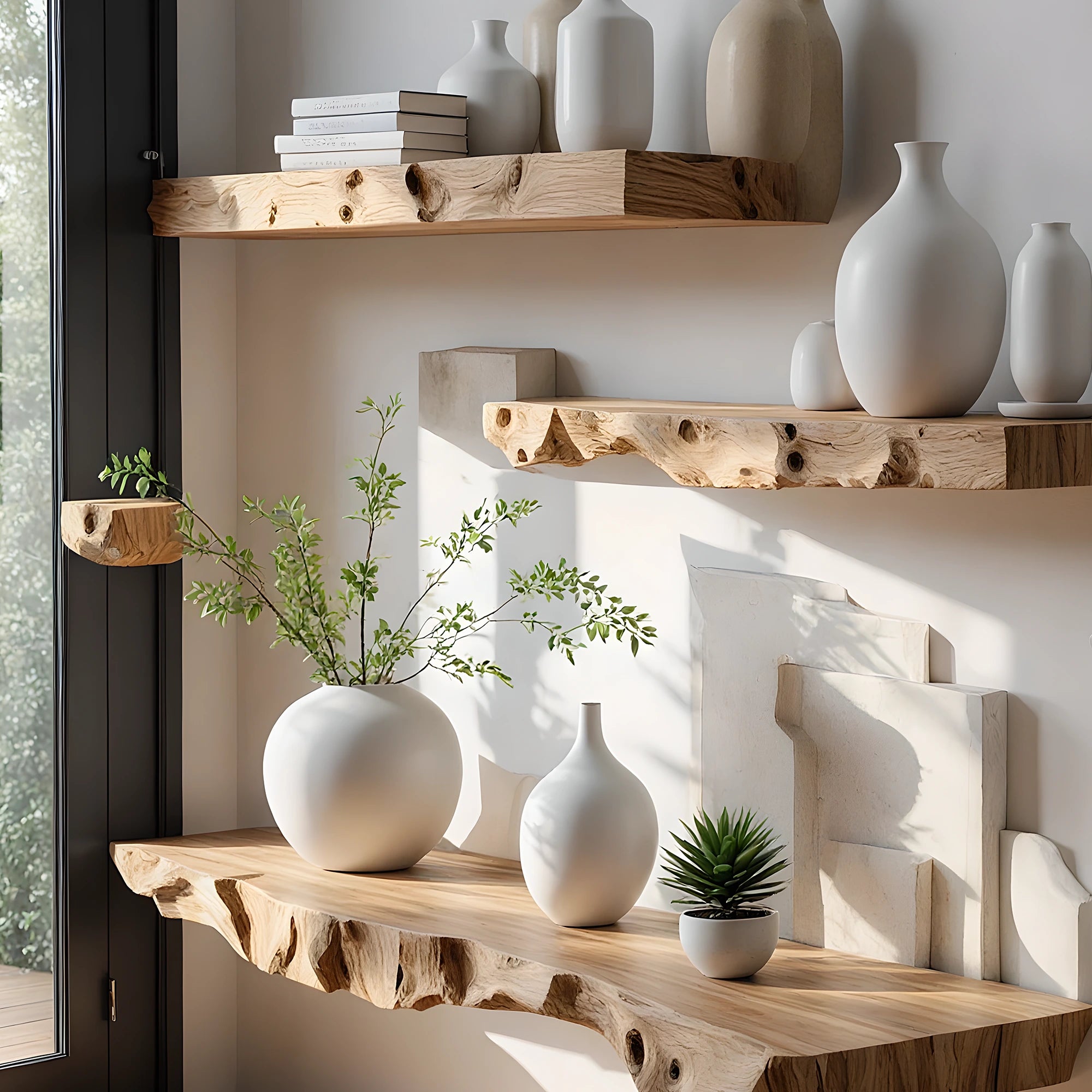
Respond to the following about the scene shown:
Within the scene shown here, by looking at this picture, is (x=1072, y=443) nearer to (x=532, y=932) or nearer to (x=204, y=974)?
(x=532, y=932)

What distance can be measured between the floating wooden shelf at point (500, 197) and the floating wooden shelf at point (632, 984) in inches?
31.3

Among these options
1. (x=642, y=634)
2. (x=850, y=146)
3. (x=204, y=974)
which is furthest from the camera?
(x=204, y=974)

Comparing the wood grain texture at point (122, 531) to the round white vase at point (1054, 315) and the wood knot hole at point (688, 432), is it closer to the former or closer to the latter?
the wood knot hole at point (688, 432)

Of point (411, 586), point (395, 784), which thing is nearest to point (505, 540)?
point (411, 586)

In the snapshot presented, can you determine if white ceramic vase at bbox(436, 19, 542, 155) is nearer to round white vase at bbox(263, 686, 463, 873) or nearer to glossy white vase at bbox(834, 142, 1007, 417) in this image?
glossy white vase at bbox(834, 142, 1007, 417)

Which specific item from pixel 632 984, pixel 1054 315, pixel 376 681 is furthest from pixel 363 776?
pixel 1054 315

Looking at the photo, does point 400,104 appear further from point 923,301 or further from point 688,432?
point 923,301

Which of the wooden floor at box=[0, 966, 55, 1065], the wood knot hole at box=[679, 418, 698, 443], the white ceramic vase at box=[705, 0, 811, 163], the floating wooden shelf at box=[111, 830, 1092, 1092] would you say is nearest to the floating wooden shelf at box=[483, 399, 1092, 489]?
the wood knot hole at box=[679, 418, 698, 443]

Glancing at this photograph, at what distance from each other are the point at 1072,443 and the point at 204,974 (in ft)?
5.21

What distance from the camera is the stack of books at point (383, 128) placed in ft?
5.89

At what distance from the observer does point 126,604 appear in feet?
7.34

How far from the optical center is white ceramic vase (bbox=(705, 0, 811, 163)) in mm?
1591

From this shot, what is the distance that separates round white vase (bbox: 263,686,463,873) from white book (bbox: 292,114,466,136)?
2.27 ft

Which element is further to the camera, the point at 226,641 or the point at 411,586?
the point at 226,641
